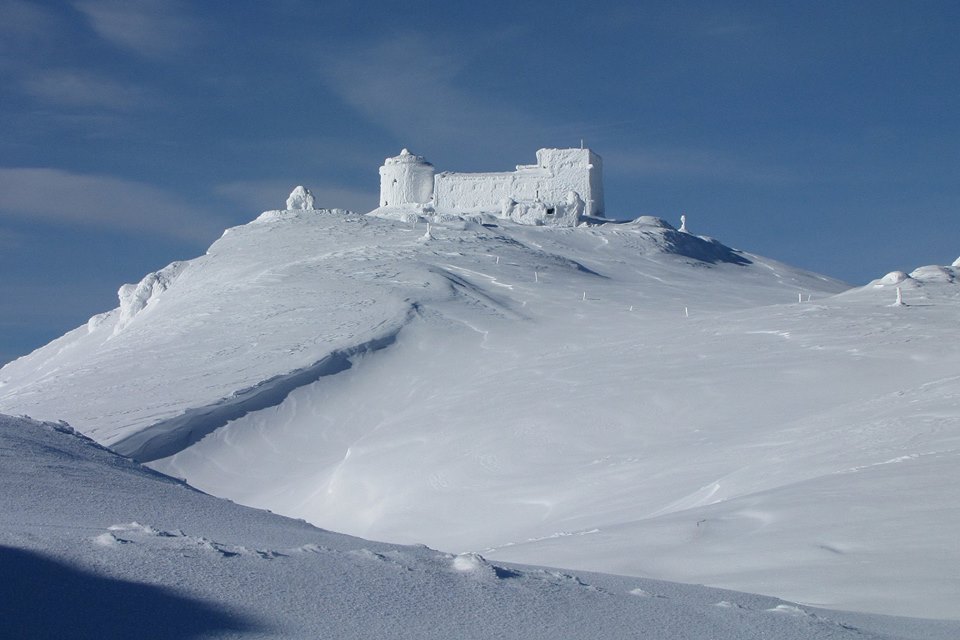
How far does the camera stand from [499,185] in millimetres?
48281

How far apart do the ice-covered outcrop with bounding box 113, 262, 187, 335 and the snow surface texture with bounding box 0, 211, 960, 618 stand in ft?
2.86

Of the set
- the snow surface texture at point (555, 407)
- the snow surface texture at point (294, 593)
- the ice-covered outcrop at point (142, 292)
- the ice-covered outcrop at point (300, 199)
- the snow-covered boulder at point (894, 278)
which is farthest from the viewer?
the ice-covered outcrop at point (300, 199)

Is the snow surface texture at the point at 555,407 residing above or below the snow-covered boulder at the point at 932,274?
below

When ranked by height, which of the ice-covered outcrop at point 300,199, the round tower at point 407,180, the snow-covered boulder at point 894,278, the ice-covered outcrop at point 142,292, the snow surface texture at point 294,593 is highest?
the round tower at point 407,180

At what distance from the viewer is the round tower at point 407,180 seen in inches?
1923

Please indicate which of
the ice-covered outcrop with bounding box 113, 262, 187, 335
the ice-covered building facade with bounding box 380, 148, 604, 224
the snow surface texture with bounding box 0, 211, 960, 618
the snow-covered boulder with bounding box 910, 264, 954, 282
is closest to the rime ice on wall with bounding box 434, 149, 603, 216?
the ice-covered building facade with bounding box 380, 148, 604, 224

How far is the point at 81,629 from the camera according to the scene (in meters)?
4.28

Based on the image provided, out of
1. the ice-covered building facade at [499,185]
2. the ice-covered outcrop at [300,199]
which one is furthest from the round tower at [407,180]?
the ice-covered outcrop at [300,199]

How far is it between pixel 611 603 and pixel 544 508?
26.2 feet

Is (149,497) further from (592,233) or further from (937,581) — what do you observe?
(592,233)

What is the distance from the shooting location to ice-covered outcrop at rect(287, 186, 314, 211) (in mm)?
44438

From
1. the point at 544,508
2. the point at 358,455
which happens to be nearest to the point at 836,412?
the point at 544,508

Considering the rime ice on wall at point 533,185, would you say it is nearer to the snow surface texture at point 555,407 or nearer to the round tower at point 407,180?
the round tower at point 407,180

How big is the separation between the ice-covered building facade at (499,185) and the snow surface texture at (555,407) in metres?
9.87
